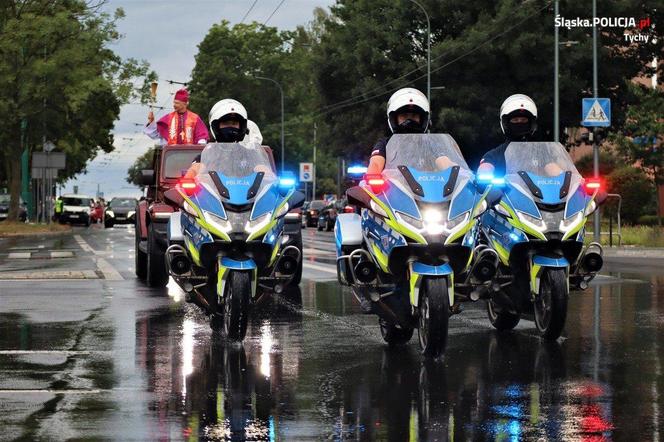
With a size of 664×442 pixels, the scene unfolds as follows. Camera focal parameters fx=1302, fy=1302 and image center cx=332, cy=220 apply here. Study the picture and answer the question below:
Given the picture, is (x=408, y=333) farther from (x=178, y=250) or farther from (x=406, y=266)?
(x=178, y=250)

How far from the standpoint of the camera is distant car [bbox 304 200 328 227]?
66500 millimetres

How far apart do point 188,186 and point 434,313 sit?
267cm

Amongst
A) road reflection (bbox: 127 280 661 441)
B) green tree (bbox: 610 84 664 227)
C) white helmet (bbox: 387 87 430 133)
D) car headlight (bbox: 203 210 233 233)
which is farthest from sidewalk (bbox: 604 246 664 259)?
car headlight (bbox: 203 210 233 233)

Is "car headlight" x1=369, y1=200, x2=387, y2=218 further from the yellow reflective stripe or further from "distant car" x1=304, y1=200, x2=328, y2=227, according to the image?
"distant car" x1=304, y1=200, x2=328, y2=227

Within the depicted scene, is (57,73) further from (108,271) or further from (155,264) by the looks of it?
(155,264)

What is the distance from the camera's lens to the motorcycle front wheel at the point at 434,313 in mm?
9742

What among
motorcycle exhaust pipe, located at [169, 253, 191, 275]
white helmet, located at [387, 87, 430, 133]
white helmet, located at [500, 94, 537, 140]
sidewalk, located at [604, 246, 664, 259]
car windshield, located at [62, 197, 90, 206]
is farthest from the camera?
car windshield, located at [62, 197, 90, 206]

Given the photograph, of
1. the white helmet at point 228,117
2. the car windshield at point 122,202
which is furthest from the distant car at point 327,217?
the white helmet at point 228,117

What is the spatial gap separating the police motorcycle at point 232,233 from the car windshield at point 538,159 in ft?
6.30

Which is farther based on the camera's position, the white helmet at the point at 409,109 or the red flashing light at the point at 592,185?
the red flashing light at the point at 592,185

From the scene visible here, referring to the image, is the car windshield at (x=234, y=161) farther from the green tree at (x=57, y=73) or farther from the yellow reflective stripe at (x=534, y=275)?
the green tree at (x=57, y=73)

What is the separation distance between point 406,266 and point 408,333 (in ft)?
3.76

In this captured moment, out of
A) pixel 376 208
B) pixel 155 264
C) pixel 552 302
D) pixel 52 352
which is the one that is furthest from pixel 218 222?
pixel 155 264

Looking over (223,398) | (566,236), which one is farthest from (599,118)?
(223,398)
